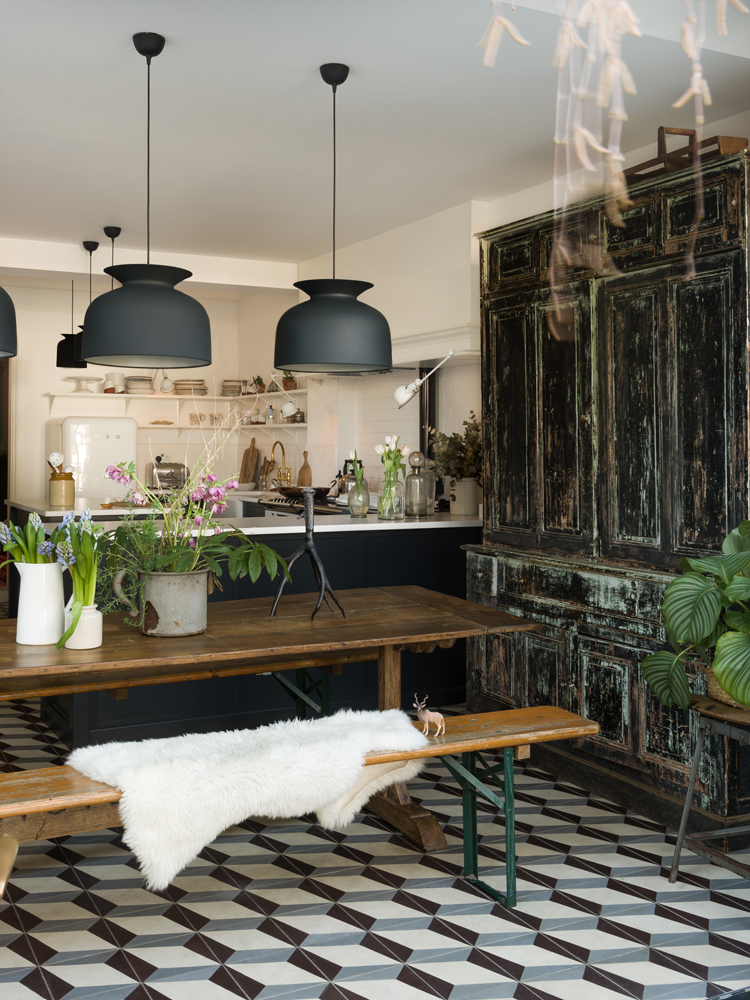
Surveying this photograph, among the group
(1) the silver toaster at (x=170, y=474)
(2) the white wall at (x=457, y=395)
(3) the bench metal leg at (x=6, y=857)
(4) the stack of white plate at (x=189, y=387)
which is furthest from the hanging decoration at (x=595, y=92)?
A: (4) the stack of white plate at (x=189, y=387)

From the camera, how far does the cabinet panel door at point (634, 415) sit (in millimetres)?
3406

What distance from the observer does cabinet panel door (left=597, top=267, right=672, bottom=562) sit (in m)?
3.41

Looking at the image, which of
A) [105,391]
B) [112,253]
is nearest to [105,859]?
[112,253]

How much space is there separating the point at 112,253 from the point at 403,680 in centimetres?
354

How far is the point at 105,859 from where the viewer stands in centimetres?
316

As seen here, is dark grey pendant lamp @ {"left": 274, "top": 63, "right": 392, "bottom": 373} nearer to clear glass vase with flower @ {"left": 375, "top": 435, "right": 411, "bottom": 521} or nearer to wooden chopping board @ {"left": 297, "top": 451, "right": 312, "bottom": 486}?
clear glass vase with flower @ {"left": 375, "top": 435, "right": 411, "bottom": 521}

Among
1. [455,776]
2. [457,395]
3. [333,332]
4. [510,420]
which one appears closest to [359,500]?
[457,395]

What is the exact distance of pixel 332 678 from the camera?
4883 mm

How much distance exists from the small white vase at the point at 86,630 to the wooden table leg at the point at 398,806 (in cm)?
109

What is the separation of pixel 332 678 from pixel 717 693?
2338 millimetres

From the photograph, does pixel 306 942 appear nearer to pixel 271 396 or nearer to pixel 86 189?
pixel 86 189

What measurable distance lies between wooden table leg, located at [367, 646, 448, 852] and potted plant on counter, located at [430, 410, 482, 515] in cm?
201

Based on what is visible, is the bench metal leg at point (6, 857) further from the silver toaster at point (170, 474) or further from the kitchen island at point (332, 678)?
the silver toaster at point (170, 474)

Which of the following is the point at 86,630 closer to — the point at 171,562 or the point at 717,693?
the point at 171,562
